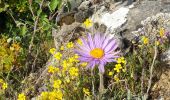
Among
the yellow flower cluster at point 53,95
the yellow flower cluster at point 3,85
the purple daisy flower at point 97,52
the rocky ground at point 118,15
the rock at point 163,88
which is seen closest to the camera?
the purple daisy flower at point 97,52

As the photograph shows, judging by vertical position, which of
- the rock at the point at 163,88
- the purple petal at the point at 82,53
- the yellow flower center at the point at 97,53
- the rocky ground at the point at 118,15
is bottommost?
the rock at the point at 163,88

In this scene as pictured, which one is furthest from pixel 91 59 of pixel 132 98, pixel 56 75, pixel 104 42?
pixel 56 75

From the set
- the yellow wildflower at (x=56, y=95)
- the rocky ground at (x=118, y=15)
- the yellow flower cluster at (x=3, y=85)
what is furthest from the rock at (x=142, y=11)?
the yellow flower cluster at (x=3, y=85)

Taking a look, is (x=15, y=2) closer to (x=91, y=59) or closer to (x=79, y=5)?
(x=79, y=5)

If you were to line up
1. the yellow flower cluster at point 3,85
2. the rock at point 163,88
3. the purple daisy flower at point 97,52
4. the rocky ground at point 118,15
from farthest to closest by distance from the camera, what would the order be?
the rocky ground at point 118,15, the yellow flower cluster at point 3,85, the rock at point 163,88, the purple daisy flower at point 97,52

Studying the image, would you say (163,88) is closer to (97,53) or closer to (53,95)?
(53,95)

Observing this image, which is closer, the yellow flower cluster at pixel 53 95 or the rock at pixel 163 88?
the yellow flower cluster at pixel 53 95

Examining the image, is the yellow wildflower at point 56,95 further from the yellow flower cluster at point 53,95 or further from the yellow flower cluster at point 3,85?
the yellow flower cluster at point 3,85
